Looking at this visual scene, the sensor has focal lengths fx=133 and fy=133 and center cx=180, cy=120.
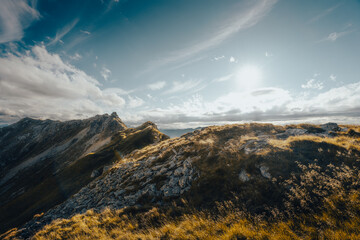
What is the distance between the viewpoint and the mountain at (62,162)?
138 feet

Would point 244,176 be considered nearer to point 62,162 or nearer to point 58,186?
point 58,186

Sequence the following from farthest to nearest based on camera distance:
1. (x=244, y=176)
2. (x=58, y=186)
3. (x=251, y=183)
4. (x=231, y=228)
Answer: (x=58, y=186), (x=244, y=176), (x=251, y=183), (x=231, y=228)

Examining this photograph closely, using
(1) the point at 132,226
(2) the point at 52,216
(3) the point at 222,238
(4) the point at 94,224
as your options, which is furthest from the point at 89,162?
(3) the point at 222,238

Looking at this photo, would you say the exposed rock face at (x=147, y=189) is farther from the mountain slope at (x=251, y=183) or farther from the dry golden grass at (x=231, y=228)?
the dry golden grass at (x=231, y=228)

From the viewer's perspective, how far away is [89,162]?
59188mm

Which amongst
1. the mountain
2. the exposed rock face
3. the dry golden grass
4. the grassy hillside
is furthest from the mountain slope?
the grassy hillside

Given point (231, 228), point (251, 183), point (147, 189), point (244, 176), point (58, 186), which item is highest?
point (244, 176)

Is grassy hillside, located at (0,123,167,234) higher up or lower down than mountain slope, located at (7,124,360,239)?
lower down

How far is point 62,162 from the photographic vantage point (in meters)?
115

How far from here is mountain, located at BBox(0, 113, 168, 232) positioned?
42.1 metres

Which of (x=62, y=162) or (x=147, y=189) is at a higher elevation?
(x=147, y=189)

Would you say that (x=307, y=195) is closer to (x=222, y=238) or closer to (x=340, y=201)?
(x=340, y=201)

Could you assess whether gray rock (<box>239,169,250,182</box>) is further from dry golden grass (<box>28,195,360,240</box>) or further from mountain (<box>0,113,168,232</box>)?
mountain (<box>0,113,168,232</box>)

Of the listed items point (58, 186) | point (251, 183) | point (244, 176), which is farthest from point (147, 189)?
point (58, 186)
